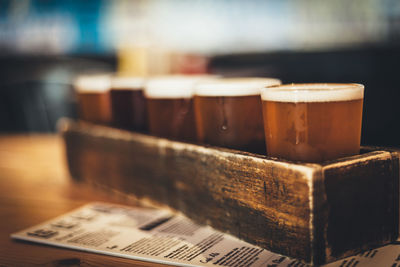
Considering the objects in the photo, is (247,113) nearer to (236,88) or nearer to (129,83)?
(236,88)

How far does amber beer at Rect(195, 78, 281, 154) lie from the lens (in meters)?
0.98

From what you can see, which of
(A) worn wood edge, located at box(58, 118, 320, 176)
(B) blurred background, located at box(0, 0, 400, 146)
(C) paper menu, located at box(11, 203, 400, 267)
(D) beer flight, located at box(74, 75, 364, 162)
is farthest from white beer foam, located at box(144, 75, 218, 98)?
(B) blurred background, located at box(0, 0, 400, 146)

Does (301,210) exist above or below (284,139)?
below

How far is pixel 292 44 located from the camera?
471 centimetres

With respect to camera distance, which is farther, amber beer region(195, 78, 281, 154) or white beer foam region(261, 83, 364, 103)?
amber beer region(195, 78, 281, 154)

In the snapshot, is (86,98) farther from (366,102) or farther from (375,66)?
(375,66)

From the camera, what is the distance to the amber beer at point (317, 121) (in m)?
0.80

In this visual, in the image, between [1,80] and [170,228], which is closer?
[170,228]

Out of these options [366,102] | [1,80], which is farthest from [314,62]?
[1,80]

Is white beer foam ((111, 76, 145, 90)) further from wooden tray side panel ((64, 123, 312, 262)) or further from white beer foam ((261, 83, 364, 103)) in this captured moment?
white beer foam ((261, 83, 364, 103))

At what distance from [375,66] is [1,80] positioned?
4.89 metres

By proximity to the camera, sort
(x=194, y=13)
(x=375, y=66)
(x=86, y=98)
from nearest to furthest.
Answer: (x=86, y=98)
(x=375, y=66)
(x=194, y=13)

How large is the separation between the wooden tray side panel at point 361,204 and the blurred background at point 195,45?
2023mm

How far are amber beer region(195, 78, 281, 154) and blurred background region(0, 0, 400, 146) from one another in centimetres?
200
